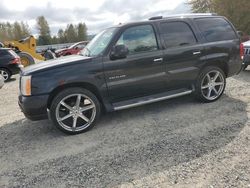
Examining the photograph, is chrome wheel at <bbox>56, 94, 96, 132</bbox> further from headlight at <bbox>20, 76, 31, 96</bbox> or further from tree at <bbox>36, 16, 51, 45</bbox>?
tree at <bbox>36, 16, 51, 45</bbox>

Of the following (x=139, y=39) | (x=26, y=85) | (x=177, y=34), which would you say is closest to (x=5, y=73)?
(x=26, y=85)

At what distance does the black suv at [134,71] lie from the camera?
4.47m

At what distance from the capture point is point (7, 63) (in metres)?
11.3

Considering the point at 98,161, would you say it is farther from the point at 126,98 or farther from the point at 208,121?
the point at 208,121

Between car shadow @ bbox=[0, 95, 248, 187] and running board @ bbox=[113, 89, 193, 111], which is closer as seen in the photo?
car shadow @ bbox=[0, 95, 248, 187]

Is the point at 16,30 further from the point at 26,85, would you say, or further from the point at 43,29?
the point at 26,85

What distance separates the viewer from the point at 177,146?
12.9 feet

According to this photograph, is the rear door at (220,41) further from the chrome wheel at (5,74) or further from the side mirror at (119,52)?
the chrome wheel at (5,74)

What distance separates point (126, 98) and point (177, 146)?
1.50 metres

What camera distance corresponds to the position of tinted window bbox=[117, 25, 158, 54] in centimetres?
493

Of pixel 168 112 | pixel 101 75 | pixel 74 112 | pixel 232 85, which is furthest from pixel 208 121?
pixel 232 85

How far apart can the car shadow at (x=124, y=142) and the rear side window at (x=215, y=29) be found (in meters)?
1.42

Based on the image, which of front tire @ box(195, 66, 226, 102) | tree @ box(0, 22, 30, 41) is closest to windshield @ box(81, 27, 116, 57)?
front tire @ box(195, 66, 226, 102)

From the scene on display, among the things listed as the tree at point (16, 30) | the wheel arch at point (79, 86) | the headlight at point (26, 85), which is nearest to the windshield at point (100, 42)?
the wheel arch at point (79, 86)
